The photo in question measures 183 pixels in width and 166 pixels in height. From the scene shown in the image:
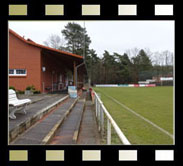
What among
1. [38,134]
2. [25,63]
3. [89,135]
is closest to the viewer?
[38,134]

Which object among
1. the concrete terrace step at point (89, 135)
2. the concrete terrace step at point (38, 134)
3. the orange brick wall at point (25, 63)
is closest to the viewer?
the concrete terrace step at point (38, 134)

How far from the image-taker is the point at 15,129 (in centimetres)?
317

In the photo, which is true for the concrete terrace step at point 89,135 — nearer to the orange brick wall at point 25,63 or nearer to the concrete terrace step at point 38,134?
the concrete terrace step at point 38,134

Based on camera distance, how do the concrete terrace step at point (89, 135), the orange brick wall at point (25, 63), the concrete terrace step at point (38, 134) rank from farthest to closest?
the orange brick wall at point (25, 63) < the concrete terrace step at point (89, 135) < the concrete terrace step at point (38, 134)

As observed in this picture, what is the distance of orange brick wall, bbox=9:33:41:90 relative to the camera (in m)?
11.7

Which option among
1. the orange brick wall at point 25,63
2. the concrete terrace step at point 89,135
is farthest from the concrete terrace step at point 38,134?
the orange brick wall at point 25,63

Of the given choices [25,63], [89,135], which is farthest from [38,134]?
[25,63]

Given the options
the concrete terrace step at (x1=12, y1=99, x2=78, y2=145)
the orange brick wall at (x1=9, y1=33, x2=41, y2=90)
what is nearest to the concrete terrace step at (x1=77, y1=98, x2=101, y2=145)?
the concrete terrace step at (x1=12, y1=99, x2=78, y2=145)

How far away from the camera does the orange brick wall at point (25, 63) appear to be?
11736mm

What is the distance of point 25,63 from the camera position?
38.9 ft

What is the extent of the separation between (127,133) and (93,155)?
116 inches

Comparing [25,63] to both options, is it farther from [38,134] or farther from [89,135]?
[89,135]

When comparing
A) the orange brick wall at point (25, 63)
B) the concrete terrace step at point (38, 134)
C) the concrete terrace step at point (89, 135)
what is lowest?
the concrete terrace step at point (89, 135)
